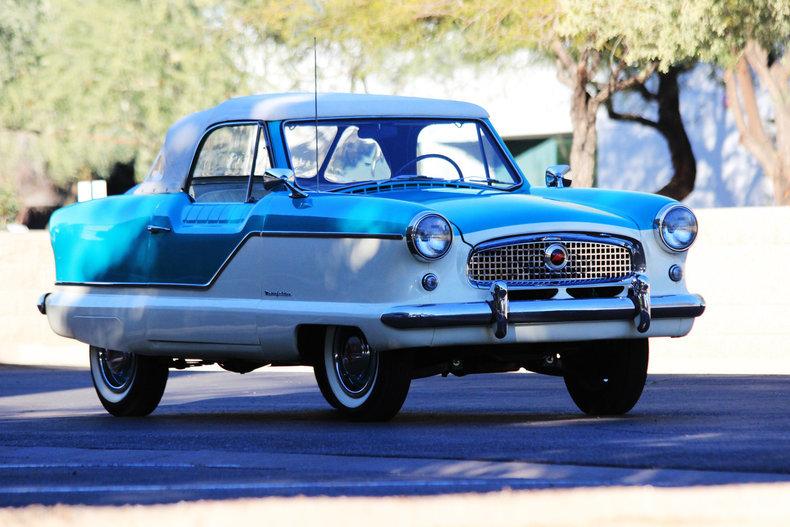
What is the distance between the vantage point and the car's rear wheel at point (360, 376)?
948 centimetres

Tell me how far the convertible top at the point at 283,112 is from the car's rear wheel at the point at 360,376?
164 centimetres

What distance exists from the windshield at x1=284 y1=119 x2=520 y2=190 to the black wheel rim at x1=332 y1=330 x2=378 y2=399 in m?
1.06

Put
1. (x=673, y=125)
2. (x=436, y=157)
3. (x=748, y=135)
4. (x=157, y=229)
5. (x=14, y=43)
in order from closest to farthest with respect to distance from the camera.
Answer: (x=436, y=157)
(x=157, y=229)
(x=748, y=135)
(x=673, y=125)
(x=14, y=43)

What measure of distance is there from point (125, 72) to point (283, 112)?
31234 millimetres

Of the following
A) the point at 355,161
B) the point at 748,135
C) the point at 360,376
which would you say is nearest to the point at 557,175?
the point at 355,161

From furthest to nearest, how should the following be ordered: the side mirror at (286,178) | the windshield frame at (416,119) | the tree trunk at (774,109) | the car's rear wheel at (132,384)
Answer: the tree trunk at (774,109) < the car's rear wheel at (132,384) < the windshield frame at (416,119) < the side mirror at (286,178)

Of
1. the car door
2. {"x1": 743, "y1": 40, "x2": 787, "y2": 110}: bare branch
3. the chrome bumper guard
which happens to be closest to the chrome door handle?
the car door

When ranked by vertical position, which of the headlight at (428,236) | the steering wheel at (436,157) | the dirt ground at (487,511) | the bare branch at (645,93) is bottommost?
the dirt ground at (487,511)

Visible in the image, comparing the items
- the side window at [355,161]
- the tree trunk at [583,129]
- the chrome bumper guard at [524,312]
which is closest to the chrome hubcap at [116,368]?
the side window at [355,161]

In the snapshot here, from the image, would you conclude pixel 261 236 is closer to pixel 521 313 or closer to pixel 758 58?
pixel 521 313

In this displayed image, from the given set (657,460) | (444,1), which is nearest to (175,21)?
(444,1)

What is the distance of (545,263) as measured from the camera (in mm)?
9461

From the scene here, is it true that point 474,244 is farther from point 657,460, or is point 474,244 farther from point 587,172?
point 587,172

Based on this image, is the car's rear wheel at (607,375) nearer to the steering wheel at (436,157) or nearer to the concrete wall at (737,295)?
the steering wheel at (436,157)
